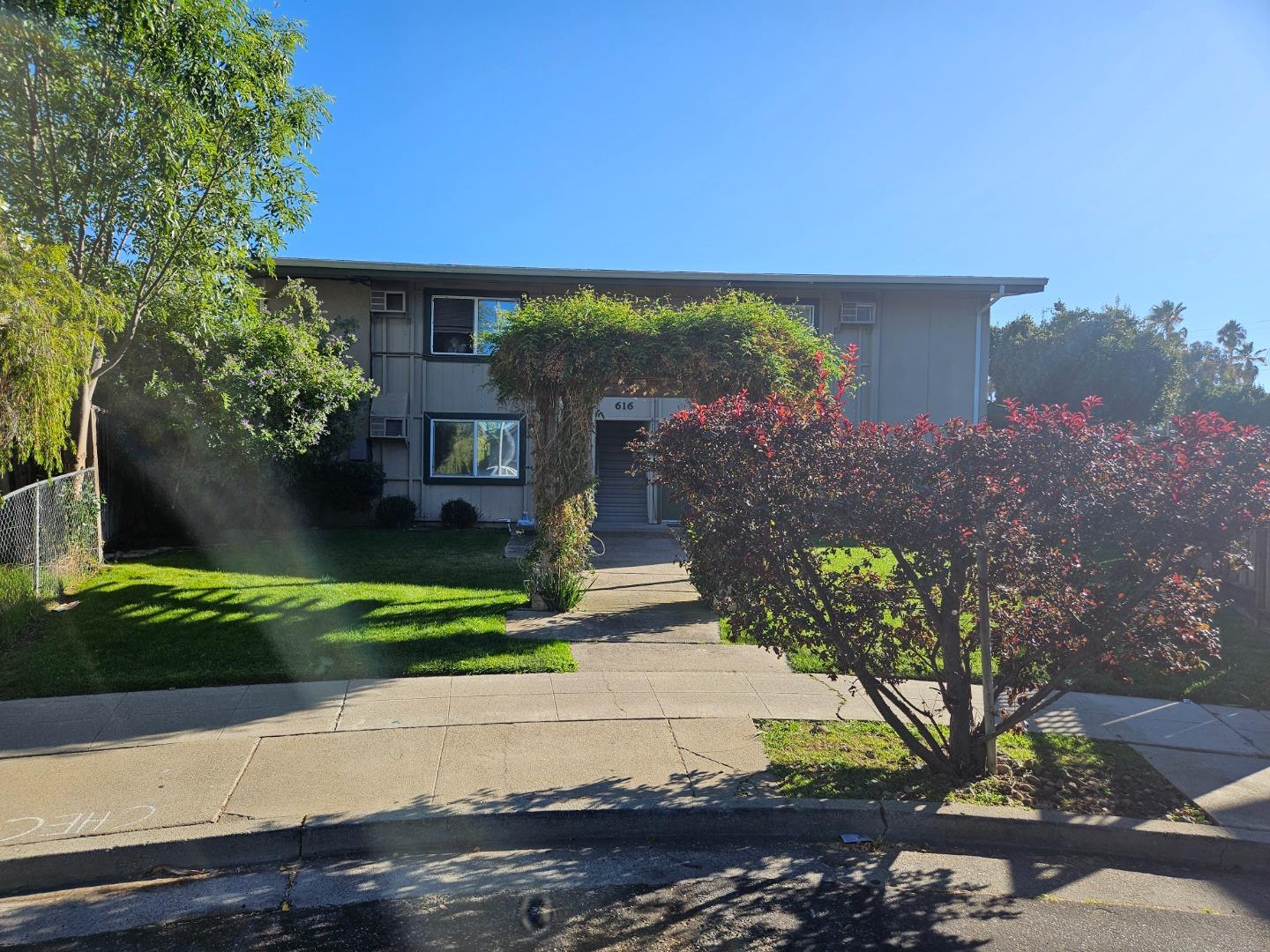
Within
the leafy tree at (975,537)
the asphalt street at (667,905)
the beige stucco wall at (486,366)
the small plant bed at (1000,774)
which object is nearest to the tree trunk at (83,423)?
the beige stucco wall at (486,366)

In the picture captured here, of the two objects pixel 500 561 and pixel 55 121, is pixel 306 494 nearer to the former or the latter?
pixel 500 561

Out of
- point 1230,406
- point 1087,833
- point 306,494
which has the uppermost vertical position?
point 1230,406

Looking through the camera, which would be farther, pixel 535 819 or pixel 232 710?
pixel 232 710

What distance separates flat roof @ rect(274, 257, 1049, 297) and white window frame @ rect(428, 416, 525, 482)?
3044mm

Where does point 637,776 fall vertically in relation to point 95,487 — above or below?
below

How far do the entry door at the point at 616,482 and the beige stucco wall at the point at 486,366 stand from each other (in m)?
2.32

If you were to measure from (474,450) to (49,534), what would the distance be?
9802mm

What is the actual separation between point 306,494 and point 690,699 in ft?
42.1

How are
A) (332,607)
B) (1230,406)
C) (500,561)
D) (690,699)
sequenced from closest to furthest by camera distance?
(690,699) < (332,607) < (500,561) < (1230,406)

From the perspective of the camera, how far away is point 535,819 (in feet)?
15.1

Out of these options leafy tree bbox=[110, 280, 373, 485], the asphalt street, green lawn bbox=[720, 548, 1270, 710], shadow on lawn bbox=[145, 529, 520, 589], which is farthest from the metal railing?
green lawn bbox=[720, 548, 1270, 710]

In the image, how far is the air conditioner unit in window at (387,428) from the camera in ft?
60.1

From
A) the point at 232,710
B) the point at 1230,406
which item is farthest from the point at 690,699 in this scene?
the point at 1230,406

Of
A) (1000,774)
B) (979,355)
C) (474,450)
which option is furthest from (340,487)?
(1000,774)
